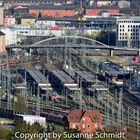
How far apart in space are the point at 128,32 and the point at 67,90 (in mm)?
16122

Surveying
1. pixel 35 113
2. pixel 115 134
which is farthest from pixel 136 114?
pixel 115 134

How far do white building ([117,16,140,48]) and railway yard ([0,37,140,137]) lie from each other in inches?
303

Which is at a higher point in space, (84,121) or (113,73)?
(84,121)

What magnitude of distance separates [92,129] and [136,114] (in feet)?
9.92

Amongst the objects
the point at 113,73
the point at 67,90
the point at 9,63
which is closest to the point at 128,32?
the point at 9,63

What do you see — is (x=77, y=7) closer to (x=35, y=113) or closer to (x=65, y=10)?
(x=65, y=10)

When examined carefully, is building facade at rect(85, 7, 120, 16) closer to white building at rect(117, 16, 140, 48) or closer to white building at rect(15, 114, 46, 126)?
white building at rect(117, 16, 140, 48)

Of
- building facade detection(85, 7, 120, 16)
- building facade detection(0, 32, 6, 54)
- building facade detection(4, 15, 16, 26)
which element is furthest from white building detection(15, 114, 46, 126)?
building facade detection(85, 7, 120, 16)

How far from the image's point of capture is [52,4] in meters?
54.8

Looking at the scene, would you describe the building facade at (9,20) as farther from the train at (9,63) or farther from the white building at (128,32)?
the train at (9,63)

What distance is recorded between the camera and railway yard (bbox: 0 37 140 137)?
20844mm

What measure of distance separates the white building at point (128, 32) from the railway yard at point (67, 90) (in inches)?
303

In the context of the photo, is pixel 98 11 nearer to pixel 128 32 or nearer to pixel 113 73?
pixel 128 32

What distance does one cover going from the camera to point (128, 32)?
133ft
